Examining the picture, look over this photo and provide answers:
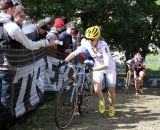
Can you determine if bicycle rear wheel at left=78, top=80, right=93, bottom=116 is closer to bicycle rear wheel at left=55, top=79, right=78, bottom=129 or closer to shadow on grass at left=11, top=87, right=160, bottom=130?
shadow on grass at left=11, top=87, right=160, bottom=130

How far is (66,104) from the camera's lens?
337 inches

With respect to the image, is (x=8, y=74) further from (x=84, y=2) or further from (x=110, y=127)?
(x=84, y=2)

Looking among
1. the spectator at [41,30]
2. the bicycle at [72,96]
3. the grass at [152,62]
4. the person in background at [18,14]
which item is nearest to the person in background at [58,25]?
the spectator at [41,30]

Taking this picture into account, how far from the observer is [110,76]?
9891 mm

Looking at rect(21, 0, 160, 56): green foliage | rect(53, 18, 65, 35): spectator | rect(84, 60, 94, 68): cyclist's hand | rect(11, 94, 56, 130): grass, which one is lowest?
rect(11, 94, 56, 130): grass

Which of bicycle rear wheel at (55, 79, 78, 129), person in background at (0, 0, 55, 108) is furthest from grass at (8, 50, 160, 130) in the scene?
person in background at (0, 0, 55, 108)

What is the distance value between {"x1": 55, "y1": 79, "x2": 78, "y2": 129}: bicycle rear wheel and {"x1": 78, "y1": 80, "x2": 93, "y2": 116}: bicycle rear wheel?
388mm

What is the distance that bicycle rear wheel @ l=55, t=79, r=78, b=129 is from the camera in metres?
8.20

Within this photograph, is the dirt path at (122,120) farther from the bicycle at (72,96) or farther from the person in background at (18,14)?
the person in background at (18,14)

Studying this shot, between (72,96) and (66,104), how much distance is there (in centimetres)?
23

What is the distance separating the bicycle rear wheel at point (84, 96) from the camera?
922cm

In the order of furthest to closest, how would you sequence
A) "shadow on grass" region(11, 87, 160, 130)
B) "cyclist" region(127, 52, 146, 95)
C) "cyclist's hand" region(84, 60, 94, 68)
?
"cyclist" region(127, 52, 146, 95) < "cyclist's hand" region(84, 60, 94, 68) < "shadow on grass" region(11, 87, 160, 130)

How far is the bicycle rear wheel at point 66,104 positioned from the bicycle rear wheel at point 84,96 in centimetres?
39

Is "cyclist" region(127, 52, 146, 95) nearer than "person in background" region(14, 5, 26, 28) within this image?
No
